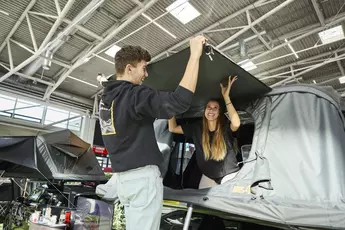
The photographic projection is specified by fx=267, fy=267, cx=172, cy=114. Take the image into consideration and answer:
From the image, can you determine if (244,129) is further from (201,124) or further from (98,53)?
(98,53)

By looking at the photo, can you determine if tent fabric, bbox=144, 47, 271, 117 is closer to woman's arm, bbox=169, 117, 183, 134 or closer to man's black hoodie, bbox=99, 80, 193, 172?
woman's arm, bbox=169, 117, 183, 134

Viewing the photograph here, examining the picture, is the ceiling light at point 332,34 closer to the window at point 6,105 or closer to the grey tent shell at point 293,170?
the grey tent shell at point 293,170

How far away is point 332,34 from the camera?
21.0 feet

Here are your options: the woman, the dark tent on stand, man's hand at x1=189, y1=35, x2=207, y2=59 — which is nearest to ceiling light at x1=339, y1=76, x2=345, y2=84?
the dark tent on stand

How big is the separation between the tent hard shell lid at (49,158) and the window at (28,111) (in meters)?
5.85

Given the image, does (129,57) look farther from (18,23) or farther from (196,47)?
(18,23)

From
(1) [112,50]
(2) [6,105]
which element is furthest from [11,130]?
(1) [112,50]

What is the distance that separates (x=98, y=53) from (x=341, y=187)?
22.6ft

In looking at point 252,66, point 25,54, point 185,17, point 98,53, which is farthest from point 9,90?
point 252,66

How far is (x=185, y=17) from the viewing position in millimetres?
6172

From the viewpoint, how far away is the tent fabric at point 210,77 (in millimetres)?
2027

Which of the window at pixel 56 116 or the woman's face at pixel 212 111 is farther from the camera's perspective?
the window at pixel 56 116

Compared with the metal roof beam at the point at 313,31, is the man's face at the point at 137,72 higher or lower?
lower

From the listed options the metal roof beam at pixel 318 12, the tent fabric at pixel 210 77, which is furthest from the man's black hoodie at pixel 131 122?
the metal roof beam at pixel 318 12
